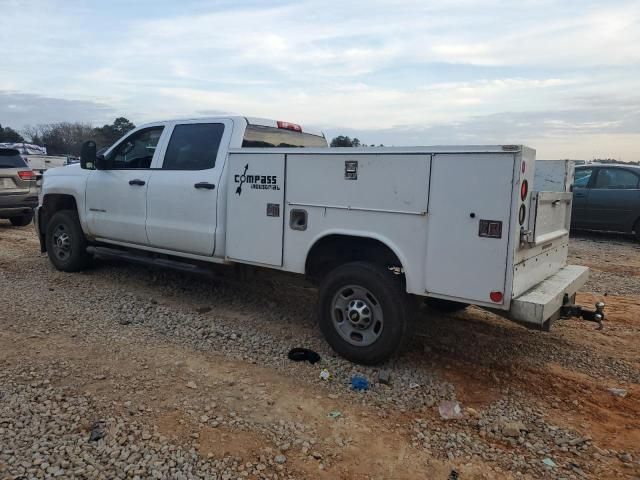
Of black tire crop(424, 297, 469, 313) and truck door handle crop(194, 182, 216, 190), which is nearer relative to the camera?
truck door handle crop(194, 182, 216, 190)

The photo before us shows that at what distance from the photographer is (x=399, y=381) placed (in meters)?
4.21

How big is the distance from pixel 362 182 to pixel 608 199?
9124 millimetres

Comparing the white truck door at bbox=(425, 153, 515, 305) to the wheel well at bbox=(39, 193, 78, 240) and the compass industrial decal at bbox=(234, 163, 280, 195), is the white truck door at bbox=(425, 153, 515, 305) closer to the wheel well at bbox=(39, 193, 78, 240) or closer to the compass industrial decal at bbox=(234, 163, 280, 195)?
the compass industrial decal at bbox=(234, 163, 280, 195)

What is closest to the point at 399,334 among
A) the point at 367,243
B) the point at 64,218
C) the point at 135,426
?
the point at 367,243

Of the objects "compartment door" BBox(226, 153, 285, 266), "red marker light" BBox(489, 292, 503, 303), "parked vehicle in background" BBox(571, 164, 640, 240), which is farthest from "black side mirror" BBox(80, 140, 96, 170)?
"parked vehicle in background" BBox(571, 164, 640, 240)

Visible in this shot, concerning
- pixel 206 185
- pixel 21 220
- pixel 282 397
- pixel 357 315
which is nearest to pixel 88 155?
pixel 206 185

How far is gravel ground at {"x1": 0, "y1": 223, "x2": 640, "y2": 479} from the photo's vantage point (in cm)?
312

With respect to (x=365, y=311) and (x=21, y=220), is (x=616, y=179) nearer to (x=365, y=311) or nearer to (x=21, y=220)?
(x=365, y=311)

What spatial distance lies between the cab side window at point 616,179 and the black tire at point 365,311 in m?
9.15

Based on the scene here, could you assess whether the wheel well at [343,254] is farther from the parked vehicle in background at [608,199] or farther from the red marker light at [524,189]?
the parked vehicle in background at [608,199]

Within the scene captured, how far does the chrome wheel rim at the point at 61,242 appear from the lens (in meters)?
7.30

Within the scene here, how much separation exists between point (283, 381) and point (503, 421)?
164cm

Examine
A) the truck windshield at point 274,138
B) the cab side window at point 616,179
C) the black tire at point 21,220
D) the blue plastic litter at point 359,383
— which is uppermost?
the truck windshield at point 274,138

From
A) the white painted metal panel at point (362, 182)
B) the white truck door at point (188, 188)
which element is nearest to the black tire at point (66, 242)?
the white truck door at point (188, 188)
